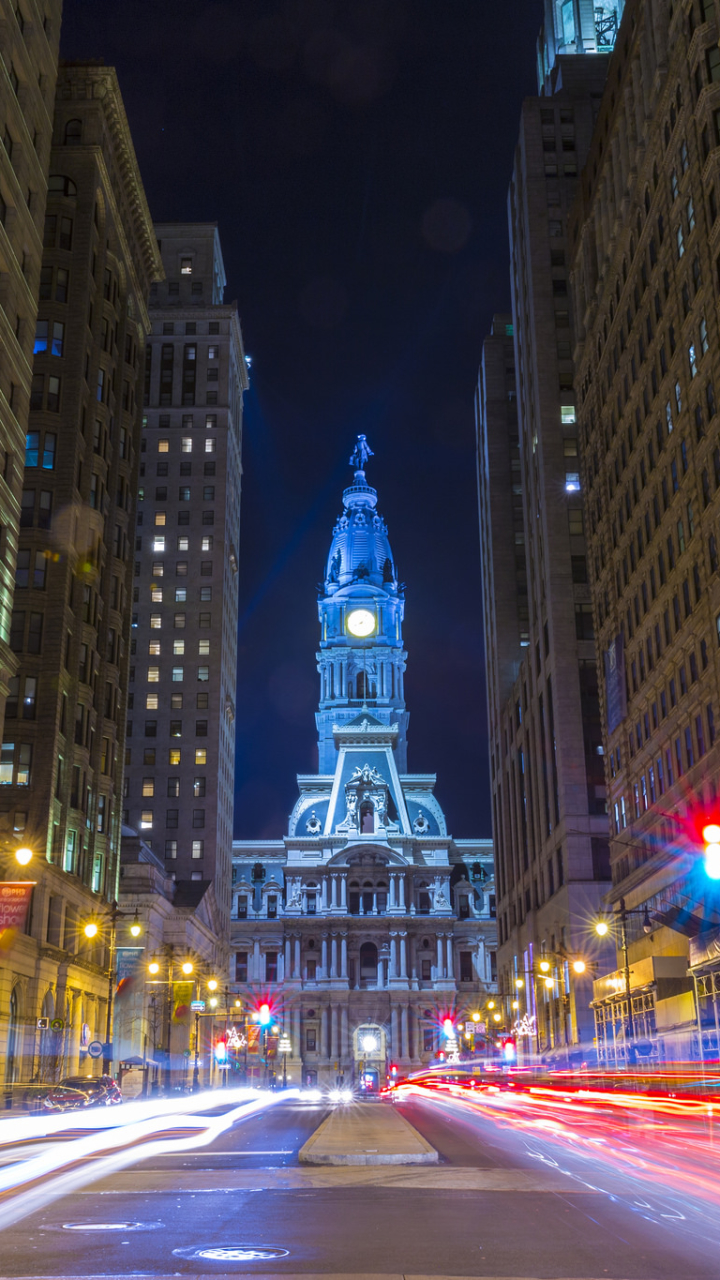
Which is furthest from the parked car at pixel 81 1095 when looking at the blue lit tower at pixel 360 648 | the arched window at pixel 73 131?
the blue lit tower at pixel 360 648

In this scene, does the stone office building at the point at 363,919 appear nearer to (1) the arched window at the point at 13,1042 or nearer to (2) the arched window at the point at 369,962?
(2) the arched window at the point at 369,962

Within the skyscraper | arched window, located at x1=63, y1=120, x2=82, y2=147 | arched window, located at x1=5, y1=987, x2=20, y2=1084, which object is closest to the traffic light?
arched window, located at x1=5, y1=987, x2=20, y2=1084

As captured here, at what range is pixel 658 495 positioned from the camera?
60438mm

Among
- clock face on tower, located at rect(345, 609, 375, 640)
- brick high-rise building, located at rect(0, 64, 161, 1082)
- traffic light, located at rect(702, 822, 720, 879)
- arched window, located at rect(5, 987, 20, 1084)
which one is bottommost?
arched window, located at rect(5, 987, 20, 1084)

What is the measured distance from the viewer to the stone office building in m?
139

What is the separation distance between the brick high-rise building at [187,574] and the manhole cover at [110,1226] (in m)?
95.2

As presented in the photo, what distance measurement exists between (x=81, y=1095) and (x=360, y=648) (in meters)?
130

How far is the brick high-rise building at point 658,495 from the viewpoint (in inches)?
2005

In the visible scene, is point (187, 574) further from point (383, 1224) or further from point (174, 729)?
point (383, 1224)

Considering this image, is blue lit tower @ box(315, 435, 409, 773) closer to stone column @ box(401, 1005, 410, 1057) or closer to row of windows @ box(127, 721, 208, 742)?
stone column @ box(401, 1005, 410, 1057)

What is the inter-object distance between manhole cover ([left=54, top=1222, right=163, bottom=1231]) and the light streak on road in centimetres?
73

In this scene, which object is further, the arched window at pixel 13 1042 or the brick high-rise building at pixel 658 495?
the arched window at pixel 13 1042

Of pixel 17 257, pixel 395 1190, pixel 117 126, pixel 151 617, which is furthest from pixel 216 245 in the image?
pixel 395 1190

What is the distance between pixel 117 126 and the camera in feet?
239
